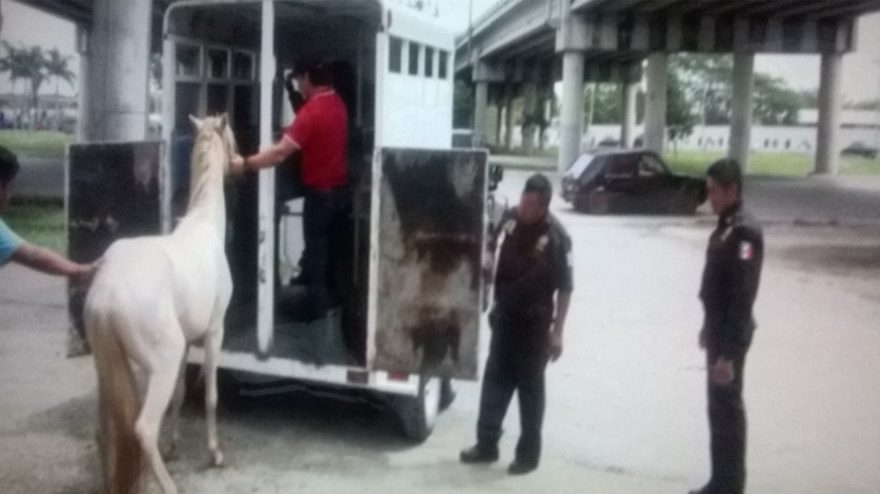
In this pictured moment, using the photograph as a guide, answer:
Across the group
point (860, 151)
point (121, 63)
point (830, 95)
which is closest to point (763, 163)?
point (860, 151)

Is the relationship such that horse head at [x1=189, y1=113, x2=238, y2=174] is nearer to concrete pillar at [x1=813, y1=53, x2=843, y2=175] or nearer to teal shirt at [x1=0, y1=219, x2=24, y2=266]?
teal shirt at [x1=0, y1=219, x2=24, y2=266]

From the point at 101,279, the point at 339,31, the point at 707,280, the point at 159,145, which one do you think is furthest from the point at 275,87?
the point at 707,280

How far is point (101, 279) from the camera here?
4438 millimetres

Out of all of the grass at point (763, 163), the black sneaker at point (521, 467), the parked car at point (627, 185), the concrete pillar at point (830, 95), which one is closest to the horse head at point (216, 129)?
the black sneaker at point (521, 467)

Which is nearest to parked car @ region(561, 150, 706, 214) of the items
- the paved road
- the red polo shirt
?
the paved road

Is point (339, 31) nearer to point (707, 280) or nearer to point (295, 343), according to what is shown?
point (295, 343)

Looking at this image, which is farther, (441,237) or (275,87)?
(275,87)

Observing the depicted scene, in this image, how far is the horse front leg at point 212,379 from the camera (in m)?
5.26

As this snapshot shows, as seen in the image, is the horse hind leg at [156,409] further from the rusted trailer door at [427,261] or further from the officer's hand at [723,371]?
the officer's hand at [723,371]

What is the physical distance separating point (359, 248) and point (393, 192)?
1000 millimetres

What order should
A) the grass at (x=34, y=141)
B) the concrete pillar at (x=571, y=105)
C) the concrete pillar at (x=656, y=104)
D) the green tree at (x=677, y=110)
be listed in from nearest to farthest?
the grass at (x=34, y=141), the concrete pillar at (x=571, y=105), the green tree at (x=677, y=110), the concrete pillar at (x=656, y=104)

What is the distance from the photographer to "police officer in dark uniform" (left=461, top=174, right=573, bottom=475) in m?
5.30

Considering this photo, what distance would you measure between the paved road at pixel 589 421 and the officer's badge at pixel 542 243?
106 cm

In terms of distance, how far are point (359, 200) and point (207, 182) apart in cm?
110
